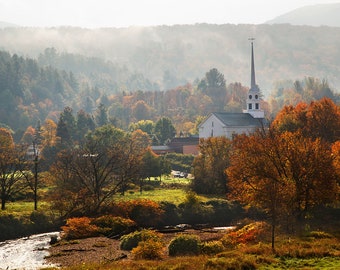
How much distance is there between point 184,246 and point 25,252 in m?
12.8

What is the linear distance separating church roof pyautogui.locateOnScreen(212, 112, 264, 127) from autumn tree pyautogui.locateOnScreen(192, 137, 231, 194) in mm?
28451

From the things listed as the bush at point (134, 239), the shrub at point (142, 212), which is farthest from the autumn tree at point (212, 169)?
the bush at point (134, 239)

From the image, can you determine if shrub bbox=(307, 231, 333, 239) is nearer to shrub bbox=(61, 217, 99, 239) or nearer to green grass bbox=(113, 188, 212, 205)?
shrub bbox=(61, 217, 99, 239)

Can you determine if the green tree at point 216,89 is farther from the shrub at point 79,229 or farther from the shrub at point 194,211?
the shrub at point 79,229

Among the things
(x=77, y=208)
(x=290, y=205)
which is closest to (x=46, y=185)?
(x=77, y=208)

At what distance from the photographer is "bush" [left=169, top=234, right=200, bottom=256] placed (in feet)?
120

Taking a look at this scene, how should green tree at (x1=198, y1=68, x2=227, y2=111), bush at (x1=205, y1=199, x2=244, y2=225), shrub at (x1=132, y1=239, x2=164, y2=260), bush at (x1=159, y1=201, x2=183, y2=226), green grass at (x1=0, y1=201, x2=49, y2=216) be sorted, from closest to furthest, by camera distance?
shrub at (x1=132, y1=239, x2=164, y2=260) < green grass at (x1=0, y1=201, x2=49, y2=216) < bush at (x1=159, y1=201, x2=183, y2=226) < bush at (x1=205, y1=199, x2=244, y2=225) < green tree at (x1=198, y1=68, x2=227, y2=111)

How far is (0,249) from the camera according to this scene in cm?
4109

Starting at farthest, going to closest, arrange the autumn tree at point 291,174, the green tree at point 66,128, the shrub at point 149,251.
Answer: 1. the green tree at point 66,128
2. the autumn tree at point 291,174
3. the shrub at point 149,251

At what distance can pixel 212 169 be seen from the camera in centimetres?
6259

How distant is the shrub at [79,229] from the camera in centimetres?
4544

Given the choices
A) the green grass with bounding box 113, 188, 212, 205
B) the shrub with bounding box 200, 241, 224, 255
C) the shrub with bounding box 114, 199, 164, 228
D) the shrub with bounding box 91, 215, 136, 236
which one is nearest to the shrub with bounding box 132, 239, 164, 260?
the shrub with bounding box 200, 241, 224, 255

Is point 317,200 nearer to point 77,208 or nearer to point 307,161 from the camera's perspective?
point 307,161

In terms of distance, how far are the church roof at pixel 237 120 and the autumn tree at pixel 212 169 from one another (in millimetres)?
28451
